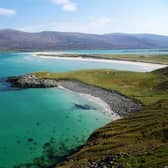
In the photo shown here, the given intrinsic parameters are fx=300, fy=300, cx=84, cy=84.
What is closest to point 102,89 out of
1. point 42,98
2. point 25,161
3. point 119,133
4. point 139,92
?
point 139,92

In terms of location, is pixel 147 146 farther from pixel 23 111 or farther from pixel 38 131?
pixel 23 111

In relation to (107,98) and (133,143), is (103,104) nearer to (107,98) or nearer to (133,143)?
(107,98)

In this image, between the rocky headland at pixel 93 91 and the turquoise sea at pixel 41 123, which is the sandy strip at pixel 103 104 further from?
the turquoise sea at pixel 41 123

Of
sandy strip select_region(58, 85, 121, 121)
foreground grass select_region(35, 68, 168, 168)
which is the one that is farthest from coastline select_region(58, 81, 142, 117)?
foreground grass select_region(35, 68, 168, 168)

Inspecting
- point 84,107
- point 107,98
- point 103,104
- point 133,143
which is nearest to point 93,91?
point 107,98

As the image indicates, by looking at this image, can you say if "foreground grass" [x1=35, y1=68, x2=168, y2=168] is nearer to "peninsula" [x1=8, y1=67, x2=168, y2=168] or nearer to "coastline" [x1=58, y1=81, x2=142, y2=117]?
"peninsula" [x1=8, y1=67, x2=168, y2=168]

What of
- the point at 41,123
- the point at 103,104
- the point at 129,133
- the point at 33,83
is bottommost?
Answer: the point at 41,123

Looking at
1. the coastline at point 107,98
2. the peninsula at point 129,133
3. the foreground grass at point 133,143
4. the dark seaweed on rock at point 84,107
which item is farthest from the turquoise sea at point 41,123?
the foreground grass at point 133,143

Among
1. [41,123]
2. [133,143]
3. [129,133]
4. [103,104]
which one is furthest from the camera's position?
[103,104]
